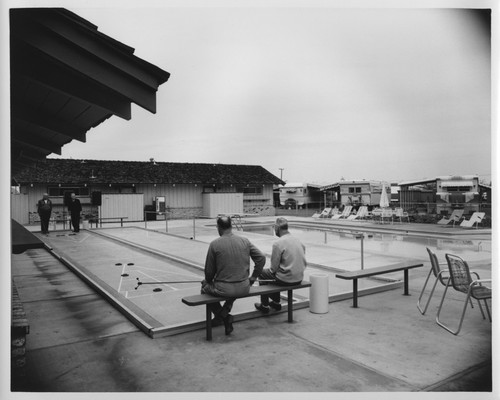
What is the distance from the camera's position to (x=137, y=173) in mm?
28109

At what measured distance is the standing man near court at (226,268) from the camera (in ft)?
15.4

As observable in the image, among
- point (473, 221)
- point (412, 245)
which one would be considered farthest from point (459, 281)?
point (473, 221)

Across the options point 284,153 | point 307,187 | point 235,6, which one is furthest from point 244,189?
point 235,6

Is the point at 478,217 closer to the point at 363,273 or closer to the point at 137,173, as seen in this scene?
the point at 363,273

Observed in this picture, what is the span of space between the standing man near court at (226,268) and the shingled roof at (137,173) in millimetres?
20191

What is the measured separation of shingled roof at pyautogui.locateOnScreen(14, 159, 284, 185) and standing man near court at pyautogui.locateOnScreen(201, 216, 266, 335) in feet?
66.2

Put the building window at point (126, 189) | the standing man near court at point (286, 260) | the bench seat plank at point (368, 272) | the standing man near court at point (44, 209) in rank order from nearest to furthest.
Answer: the standing man near court at point (286, 260) < the bench seat plank at point (368, 272) < the standing man near court at point (44, 209) < the building window at point (126, 189)

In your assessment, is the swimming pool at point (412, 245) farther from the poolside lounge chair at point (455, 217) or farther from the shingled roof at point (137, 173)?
the shingled roof at point (137, 173)

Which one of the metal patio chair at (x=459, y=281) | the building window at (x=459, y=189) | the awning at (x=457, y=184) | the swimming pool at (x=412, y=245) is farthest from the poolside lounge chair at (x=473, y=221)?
the metal patio chair at (x=459, y=281)

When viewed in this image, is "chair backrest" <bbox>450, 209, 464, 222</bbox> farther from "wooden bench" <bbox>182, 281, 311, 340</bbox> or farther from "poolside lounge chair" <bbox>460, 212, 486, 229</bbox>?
"wooden bench" <bbox>182, 281, 311, 340</bbox>

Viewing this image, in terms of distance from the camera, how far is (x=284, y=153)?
14469 millimetres

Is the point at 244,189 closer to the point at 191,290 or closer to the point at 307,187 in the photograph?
the point at 307,187

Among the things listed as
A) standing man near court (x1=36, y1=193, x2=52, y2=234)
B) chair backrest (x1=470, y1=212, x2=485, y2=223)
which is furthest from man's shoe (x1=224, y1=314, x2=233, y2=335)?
chair backrest (x1=470, y1=212, x2=485, y2=223)

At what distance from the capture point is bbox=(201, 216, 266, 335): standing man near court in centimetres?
469
